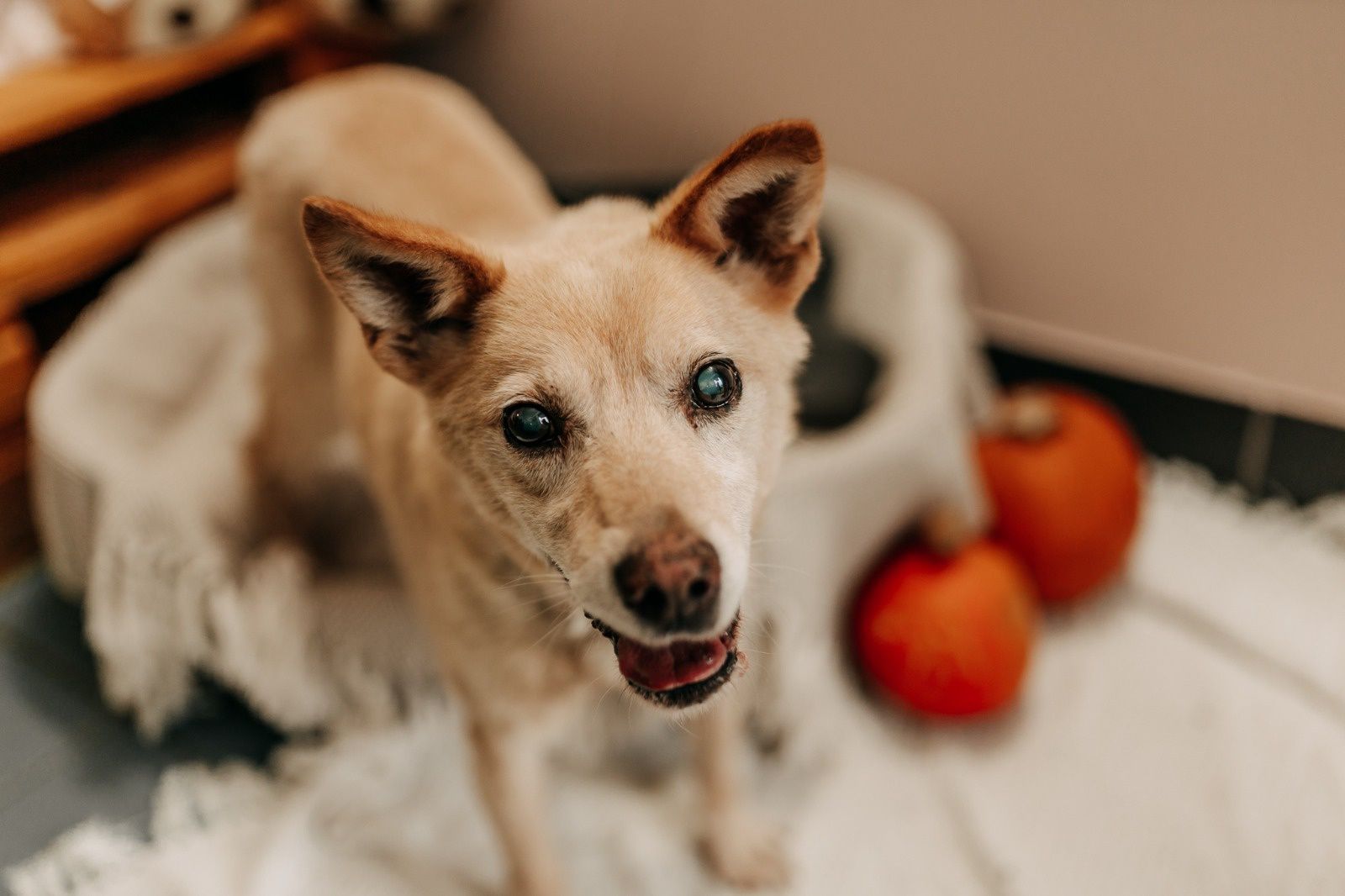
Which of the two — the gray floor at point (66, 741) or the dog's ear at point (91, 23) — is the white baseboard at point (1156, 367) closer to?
the gray floor at point (66, 741)

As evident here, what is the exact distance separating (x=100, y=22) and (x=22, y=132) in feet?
1.15

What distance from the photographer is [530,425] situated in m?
1.06

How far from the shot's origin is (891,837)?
1.66 m

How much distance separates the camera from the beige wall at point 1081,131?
180 centimetres

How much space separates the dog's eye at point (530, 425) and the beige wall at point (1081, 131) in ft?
4.91

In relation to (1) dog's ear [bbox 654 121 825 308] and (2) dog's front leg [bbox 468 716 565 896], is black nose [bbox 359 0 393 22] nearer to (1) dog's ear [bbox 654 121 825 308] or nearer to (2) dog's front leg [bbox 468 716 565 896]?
(1) dog's ear [bbox 654 121 825 308]

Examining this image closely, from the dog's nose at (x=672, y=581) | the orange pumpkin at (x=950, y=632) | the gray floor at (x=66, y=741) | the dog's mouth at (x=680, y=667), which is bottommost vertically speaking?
the gray floor at (x=66, y=741)

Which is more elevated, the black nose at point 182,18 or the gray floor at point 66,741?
the black nose at point 182,18

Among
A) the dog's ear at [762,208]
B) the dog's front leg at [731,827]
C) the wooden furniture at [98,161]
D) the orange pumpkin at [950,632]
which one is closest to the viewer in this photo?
the dog's ear at [762,208]

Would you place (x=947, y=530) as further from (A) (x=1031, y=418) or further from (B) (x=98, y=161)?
(B) (x=98, y=161)

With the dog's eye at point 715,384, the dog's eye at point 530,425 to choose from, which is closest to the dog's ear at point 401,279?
the dog's eye at point 530,425

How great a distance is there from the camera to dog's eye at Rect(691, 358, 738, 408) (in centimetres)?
107

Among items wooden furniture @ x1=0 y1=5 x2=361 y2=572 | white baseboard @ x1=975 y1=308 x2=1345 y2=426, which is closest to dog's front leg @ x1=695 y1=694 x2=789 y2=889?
white baseboard @ x1=975 y1=308 x2=1345 y2=426

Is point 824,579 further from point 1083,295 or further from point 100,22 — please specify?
point 100,22
